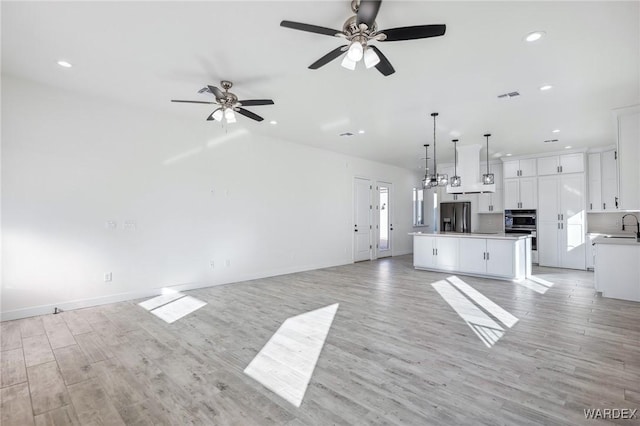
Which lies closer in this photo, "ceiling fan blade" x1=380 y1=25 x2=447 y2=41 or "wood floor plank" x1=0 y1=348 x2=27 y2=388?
"ceiling fan blade" x1=380 y1=25 x2=447 y2=41

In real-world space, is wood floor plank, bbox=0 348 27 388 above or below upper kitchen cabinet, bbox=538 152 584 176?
below

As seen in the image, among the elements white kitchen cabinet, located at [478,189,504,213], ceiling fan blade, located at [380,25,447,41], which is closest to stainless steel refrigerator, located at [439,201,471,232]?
white kitchen cabinet, located at [478,189,504,213]

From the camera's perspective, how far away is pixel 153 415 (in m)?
1.98

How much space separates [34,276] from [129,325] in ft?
5.22

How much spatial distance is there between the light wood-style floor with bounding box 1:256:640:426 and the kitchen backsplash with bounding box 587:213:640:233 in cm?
402

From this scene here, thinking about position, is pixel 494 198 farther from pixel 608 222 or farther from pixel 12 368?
pixel 12 368

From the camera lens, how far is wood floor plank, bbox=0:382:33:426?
1.94 meters

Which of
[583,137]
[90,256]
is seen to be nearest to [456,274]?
[583,137]

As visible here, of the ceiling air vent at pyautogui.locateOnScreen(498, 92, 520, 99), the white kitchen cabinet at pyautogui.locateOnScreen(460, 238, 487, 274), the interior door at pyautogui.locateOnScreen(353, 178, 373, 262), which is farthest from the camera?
the interior door at pyautogui.locateOnScreen(353, 178, 373, 262)

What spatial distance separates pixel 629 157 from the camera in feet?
15.1

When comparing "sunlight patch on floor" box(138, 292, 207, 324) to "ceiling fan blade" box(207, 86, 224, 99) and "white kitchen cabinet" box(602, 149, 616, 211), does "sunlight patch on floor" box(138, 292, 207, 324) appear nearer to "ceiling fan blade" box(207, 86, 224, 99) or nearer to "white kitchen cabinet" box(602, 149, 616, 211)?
"ceiling fan blade" box(207, 86, 224, 99)

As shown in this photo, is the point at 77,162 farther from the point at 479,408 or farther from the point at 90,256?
the point at 479,408

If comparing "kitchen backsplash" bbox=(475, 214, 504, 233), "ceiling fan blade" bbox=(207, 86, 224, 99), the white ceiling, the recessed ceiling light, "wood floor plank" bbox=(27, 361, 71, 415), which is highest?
the white ceiling

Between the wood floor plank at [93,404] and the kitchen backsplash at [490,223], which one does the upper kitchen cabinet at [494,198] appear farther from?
the wood floor plank at [93,404]
